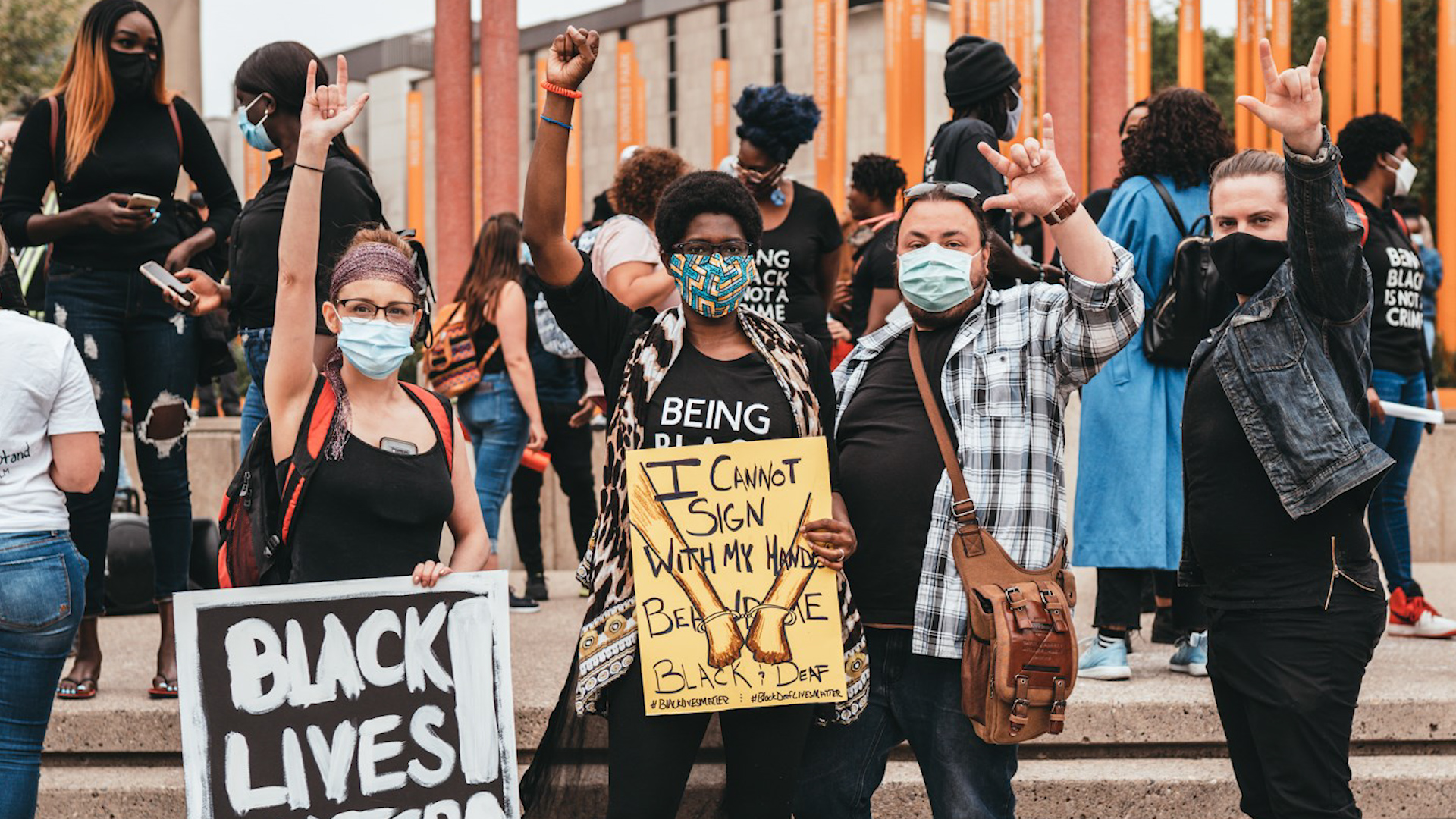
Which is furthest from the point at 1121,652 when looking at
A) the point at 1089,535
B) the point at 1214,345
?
the point at 1214,345

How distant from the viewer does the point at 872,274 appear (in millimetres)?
5789

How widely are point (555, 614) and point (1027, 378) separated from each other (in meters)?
3.91

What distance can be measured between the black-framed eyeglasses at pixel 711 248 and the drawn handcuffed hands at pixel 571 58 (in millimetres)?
421

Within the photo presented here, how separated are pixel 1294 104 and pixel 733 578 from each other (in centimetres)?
152

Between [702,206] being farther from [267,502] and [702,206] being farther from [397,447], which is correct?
[267,502]

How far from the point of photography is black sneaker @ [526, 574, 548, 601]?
705cm

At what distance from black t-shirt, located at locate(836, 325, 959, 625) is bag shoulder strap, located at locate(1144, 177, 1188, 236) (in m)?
1.96

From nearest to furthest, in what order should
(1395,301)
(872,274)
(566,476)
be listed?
1. (872,274)
2. (1395,301)
3. (566,476)

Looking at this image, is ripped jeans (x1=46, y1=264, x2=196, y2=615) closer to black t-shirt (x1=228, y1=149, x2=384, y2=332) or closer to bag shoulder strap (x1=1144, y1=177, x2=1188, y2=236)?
black t-shirt (x1=228, y1=149, x2=384, y2=332)

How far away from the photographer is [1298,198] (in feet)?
9.64

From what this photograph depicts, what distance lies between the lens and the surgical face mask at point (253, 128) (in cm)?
419

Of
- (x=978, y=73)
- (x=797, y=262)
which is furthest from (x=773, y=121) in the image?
(x=978, y=73)


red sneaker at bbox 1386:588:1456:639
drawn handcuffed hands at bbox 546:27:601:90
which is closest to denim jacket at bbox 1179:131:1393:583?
drawn handcuffed hands at bbox 546:27:601:90

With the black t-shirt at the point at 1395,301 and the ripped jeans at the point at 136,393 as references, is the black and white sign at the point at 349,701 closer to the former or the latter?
the ripped jeans at the point at 136,393
